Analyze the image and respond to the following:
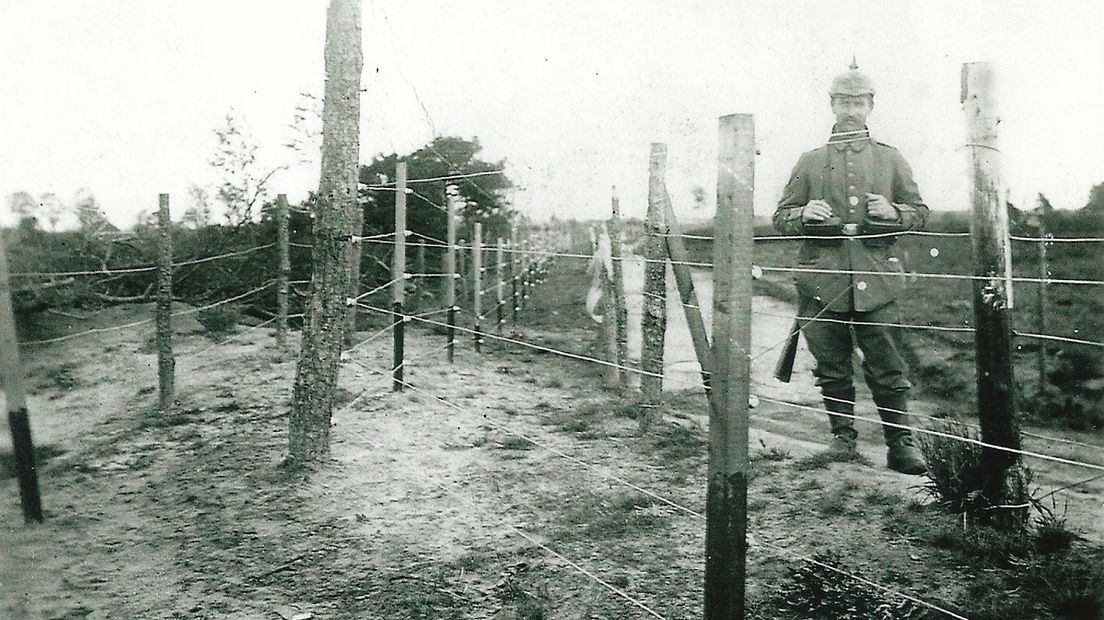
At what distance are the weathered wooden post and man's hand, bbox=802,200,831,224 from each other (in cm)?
142

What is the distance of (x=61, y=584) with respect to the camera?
10.8 feet

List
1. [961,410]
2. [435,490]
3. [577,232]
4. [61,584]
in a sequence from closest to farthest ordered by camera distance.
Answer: [61,584] < [435,490] < [961,410] < [577,232]

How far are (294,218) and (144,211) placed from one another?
1995 mm

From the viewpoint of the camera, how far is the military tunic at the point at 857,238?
12.3ft

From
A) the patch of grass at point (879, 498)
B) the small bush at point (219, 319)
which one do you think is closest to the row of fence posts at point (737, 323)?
the patch of grass at point (879, 498)

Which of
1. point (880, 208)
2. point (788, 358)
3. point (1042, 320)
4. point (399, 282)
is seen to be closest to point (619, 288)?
point (399, 282)

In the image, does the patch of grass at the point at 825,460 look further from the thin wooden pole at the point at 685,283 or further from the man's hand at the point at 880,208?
the man's hand at the point at 880,208

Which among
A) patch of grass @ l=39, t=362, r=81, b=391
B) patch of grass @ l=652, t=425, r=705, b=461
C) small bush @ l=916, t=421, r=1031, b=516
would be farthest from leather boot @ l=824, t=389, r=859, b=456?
patch of grass @ l=39, t=362, r=81, b=391

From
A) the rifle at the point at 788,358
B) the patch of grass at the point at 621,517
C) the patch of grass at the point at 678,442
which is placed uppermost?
the rifle at the point at 788,358

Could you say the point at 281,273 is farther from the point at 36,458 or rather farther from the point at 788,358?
the point at 788,358

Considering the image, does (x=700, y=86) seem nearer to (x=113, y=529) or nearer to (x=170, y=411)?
(x=113, y=529)

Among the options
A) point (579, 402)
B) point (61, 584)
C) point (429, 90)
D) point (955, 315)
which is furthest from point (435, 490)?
point (955, 315)

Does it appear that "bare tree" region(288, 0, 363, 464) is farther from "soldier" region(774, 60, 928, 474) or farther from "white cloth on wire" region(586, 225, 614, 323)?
"soldier" region(774, 60, 928, 474)

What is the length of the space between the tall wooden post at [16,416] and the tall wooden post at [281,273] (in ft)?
11.1
